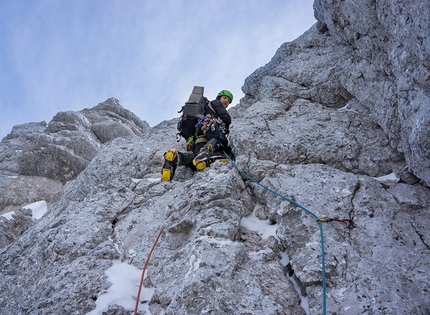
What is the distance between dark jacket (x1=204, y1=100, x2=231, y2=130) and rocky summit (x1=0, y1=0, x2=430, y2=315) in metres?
0.58

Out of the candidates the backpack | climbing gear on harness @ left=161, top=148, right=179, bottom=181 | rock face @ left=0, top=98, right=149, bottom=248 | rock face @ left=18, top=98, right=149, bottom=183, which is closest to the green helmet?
the backpack

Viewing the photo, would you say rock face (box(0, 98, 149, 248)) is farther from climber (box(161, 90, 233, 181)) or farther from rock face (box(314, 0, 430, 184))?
rock face (box(314, 0, 430, 184))

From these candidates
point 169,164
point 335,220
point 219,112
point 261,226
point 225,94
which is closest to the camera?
point 335,220

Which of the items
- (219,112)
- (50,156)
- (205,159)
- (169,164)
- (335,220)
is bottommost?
(335,220)

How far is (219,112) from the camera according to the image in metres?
8.41

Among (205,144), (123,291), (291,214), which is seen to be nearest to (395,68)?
(291,214)

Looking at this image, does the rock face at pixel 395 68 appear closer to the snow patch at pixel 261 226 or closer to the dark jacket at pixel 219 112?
the snow patch at pixel 261 226

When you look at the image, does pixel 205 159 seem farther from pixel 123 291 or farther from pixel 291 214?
pixel 123 291

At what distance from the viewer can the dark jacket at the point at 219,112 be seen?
8305 mm

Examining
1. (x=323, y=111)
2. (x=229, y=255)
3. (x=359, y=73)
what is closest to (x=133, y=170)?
(x=229, y=255)

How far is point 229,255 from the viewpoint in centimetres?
381

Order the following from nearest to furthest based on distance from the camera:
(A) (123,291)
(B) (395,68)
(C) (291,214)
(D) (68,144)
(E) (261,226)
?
(A) (123,291), (C) (291,214), (B) (395,68), (E) (261,226), (D) (68,144)

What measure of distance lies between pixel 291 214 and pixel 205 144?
3.72m

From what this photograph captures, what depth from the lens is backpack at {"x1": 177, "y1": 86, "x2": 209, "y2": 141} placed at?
332 inches
